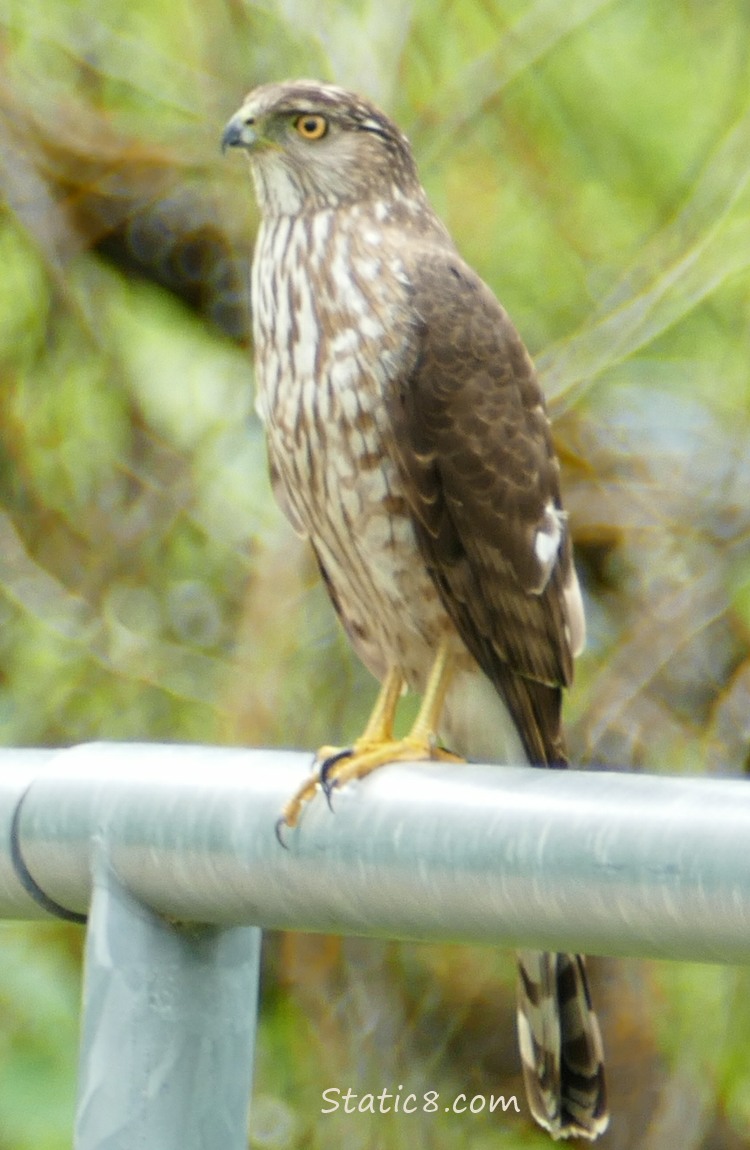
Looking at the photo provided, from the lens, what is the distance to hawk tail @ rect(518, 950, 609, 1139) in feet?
7.09

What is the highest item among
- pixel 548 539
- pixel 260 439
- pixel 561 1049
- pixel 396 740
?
pixel 260 439

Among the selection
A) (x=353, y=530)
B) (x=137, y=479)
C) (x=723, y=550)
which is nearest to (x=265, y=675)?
(x=137, y=479)

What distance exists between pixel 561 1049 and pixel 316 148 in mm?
1443

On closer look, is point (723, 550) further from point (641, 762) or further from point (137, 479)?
point (137, 479)

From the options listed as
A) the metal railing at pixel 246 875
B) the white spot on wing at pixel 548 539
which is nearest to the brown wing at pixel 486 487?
the white spot on wing at pixel 548 539

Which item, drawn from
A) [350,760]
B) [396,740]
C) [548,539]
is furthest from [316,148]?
[350,760]

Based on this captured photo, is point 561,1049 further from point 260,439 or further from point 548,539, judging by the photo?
point 260,439

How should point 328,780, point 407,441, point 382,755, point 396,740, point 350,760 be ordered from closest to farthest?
1. point 328,780
2. point 350,760
3. point 382,755
4. point 407,441
5. point 396,740

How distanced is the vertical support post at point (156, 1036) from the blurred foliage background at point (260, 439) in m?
2.28

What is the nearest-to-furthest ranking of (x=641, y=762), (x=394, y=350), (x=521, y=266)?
(x=394, y=350) → (x=641, y=762) → (x=521, y=266)

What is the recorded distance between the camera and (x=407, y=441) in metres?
2.54

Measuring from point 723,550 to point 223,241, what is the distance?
1422 mm

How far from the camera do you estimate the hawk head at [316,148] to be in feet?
9.17

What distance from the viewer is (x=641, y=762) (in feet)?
12.7
